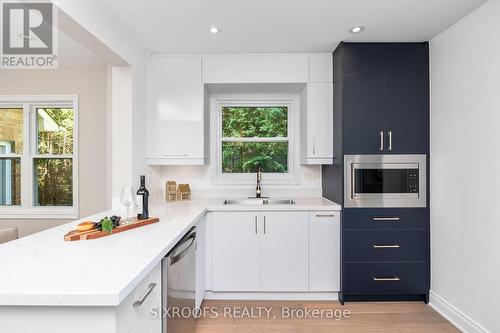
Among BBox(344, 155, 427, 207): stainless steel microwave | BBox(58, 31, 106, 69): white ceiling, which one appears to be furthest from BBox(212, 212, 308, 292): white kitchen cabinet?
BBox(58, 31, 106, 69): white ceiling

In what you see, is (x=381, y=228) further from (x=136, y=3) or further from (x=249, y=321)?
(x=136, y=3)

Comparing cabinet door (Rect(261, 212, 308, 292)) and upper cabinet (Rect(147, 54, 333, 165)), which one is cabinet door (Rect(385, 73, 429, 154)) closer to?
upper cabinet (Rect(147, 54, 333, 165))

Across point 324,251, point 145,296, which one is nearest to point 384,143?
point 324,251

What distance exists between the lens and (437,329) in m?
2.17

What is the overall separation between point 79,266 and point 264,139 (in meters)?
2.53

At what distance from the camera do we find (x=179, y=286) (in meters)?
1.60

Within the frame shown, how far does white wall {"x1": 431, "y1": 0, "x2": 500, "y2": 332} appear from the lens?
1882 millimetres

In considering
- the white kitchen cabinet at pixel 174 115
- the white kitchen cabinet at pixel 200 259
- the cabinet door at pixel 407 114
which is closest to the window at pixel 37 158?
the white kitchen cabinet at pixel 174 115

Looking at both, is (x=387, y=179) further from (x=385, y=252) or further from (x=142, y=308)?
(x=142, y=308)

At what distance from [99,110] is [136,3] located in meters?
1.68

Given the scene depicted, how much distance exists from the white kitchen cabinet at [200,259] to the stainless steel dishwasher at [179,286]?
1.06 feet

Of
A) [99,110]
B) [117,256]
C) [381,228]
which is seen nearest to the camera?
[117,256]

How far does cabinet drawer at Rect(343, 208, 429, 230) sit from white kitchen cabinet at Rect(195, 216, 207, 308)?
1.28 metres

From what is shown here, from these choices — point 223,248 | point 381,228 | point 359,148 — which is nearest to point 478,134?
point 359,148
